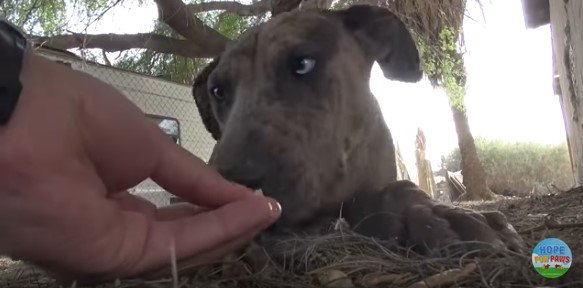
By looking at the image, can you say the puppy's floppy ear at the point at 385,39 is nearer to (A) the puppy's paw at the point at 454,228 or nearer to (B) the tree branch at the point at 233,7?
(A) the puppy's paw at the point at 454,228

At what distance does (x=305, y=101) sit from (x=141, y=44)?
5822mm

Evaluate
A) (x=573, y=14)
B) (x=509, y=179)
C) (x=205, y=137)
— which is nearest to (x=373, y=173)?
(x=573, y=14)

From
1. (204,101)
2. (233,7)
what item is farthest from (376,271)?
(233,7)

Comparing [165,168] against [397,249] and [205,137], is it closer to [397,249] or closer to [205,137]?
[397,249]

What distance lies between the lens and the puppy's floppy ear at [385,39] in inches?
116

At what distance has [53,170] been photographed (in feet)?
3.59

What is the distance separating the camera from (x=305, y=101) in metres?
2.39

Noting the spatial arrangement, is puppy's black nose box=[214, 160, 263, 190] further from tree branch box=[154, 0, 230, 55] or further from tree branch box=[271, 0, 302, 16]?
tree branch box=[154, 0, 230, 55]

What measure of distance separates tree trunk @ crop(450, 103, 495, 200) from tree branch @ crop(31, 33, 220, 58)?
7.31 m

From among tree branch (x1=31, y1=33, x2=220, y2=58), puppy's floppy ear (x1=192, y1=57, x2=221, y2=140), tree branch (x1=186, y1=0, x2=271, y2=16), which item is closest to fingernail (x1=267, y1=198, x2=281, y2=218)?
puppy's floppy ear (x1=192, y1=57, x2=221, y2=140)

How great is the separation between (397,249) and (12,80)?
1214 mm

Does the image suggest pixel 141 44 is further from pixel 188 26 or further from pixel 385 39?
pixel 385 39

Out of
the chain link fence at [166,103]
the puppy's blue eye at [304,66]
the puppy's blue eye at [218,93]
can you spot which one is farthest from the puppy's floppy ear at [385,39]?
the chain link fence at [166,103]

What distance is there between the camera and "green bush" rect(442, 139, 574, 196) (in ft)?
66.1
